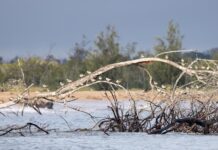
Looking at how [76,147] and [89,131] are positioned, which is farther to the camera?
[89,131]

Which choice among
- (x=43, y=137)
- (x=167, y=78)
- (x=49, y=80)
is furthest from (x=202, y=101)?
(x=49, y=80)

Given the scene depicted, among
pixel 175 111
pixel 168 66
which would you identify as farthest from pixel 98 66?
pixel 175 111

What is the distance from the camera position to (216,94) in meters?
16.2

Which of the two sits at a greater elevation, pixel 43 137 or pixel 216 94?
pixel 216 94

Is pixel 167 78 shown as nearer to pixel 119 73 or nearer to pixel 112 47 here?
pixel 119 73

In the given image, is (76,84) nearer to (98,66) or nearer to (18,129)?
(18,129)

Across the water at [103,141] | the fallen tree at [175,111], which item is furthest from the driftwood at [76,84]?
the water at [103,141]

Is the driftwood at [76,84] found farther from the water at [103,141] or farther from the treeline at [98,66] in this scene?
the treeline at [98,66]

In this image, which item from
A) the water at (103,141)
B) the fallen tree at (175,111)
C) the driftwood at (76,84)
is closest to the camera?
the water at (103,141)

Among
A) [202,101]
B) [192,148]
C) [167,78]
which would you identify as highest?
[167,78]

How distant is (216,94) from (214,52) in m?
38.1

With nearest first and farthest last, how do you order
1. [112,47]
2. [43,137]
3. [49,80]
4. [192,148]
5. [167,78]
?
[192,148] → [43,137] → [167,78] → [49,80] → [112,47]

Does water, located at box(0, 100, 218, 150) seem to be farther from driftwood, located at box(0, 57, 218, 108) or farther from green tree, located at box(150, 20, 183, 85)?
green tree, located at box(150, 20, 183, 85)

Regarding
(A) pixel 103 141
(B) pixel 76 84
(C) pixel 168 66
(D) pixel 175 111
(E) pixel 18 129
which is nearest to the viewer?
(A) pixel 103 141
